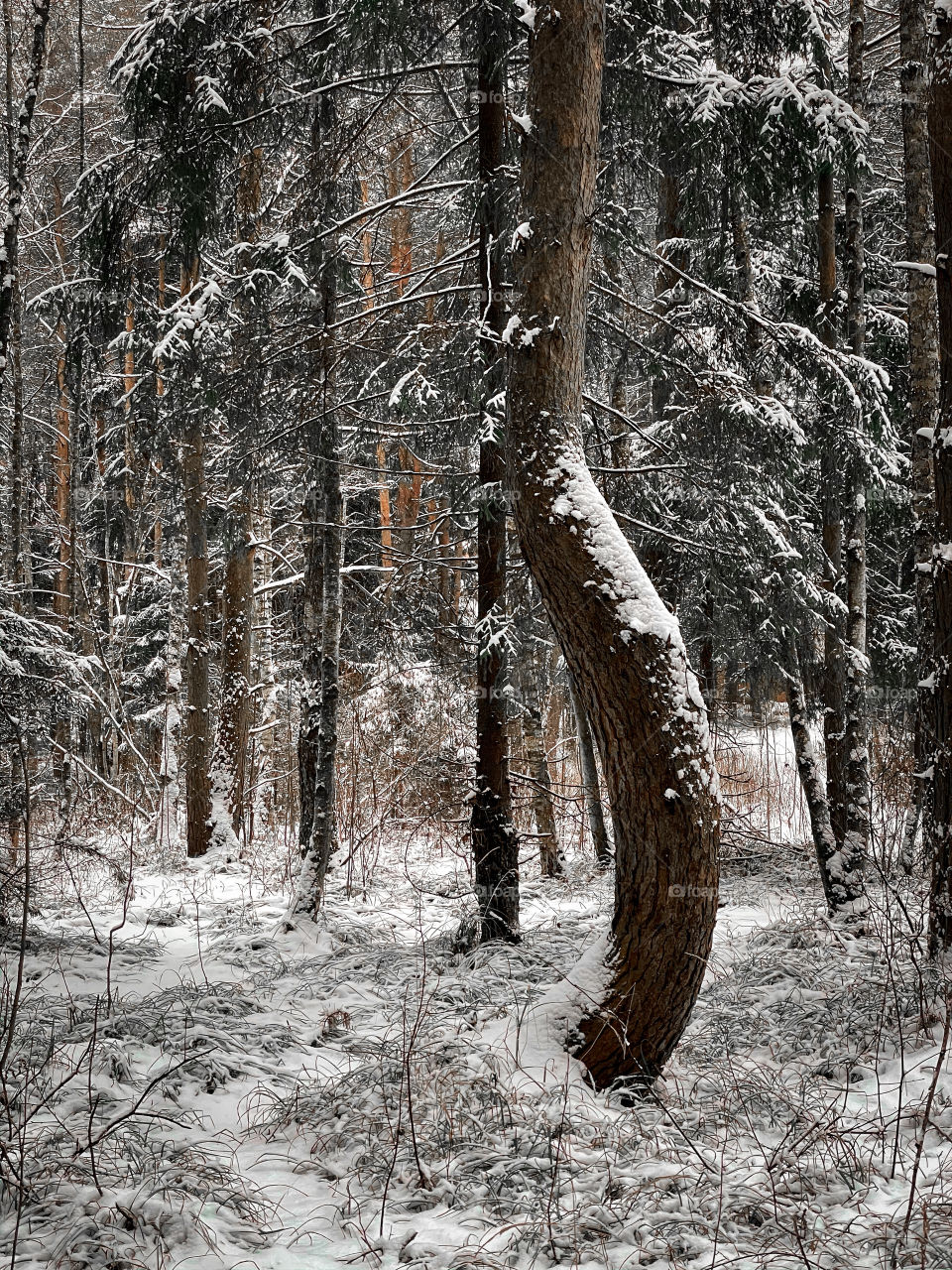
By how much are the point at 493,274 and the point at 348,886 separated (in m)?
5.39

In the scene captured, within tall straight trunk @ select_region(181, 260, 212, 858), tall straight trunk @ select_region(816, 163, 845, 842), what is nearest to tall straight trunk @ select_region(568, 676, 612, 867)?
tall straight trunk @ select_region(816, 163, 845, 842)

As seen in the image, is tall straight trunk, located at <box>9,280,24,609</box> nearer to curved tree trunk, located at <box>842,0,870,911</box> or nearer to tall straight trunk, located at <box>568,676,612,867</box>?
tall straight trunk, located at <box>568,676,612,867</box>

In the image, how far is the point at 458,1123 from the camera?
3.29 m

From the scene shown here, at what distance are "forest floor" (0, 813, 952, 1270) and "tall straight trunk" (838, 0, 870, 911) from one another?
1.16 metres

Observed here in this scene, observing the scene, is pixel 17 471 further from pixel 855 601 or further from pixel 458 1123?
pixel 458 1123

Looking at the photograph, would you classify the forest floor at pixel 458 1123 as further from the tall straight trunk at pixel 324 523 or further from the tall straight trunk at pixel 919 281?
the tall straight trunk at pixel 919 281

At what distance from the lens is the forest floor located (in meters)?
2.58

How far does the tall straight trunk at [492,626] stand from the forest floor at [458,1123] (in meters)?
0.42

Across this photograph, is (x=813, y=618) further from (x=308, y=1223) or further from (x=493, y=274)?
(x=308, y=1223)

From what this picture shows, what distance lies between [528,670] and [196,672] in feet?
14.5

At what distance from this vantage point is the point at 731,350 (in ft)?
19.5

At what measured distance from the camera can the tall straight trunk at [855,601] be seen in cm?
643

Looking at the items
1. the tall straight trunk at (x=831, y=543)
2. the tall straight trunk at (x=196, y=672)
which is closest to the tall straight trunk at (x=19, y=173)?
the tall straight trunk at (x=196, y=672)

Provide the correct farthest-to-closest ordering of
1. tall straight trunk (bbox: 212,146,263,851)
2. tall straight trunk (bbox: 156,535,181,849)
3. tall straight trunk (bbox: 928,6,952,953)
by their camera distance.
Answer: tall straight trunk (bbox: 156,535,181,849)
tall straight trunk (bbox: 212,146,263,851)
tall straight trunk (bbox: 928,6,952,953)
